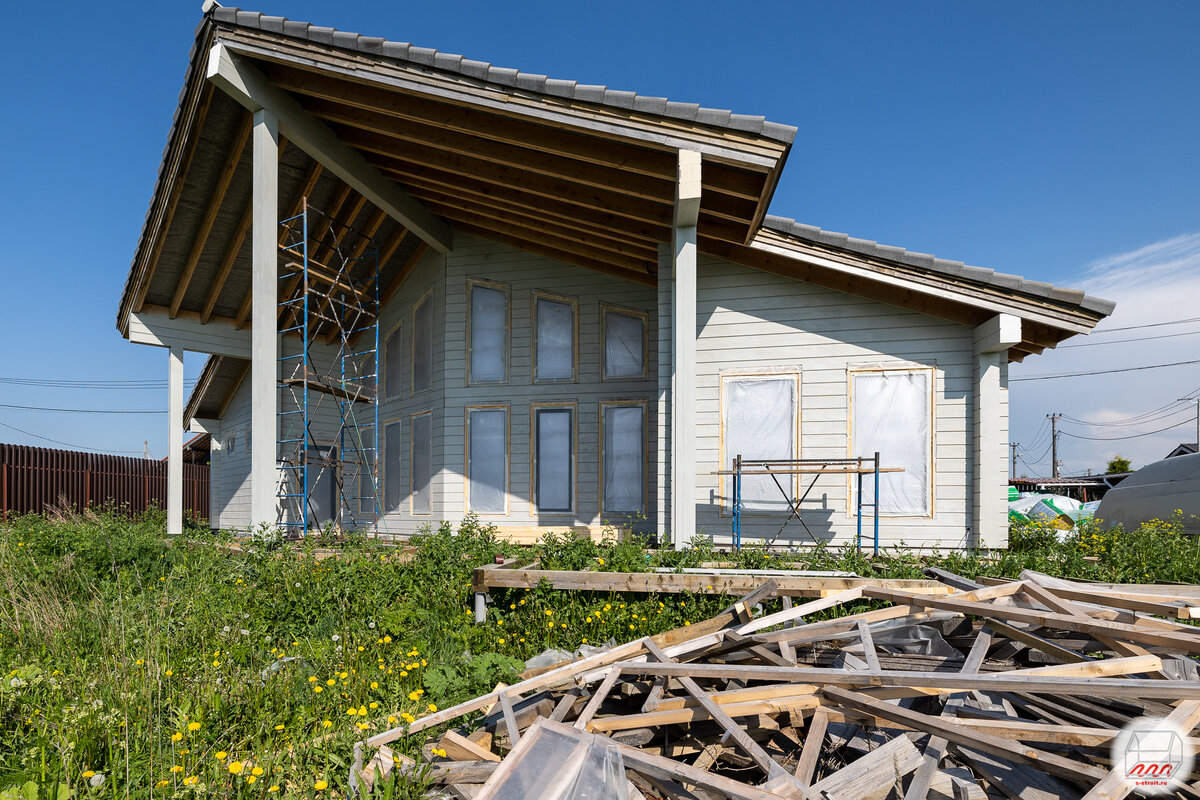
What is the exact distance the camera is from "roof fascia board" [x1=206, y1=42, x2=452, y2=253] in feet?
28.1

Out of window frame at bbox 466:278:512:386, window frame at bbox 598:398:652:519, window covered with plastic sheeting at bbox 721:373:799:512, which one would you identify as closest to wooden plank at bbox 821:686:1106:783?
window covered with plastic sheeting at bbox 721:373:799:512

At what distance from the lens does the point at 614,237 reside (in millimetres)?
9602

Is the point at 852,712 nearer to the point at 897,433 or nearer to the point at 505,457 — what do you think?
the point at 897,433

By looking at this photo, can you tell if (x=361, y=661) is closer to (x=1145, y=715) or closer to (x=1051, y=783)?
(x=1051, y=783)

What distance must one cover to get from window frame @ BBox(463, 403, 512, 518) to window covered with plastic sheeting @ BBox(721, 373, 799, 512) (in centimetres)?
417

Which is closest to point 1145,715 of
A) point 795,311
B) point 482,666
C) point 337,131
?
point 482,666

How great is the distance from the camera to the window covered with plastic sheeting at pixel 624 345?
11.1 meters

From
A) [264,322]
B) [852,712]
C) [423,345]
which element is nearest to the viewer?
[852,712]

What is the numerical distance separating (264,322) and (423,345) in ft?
12.3

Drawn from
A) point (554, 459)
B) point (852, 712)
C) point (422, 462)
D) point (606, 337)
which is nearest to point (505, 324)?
point (606, 337)

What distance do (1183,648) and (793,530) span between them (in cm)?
561

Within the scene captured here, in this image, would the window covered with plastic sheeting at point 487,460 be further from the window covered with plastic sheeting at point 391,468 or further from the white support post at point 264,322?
the white support post at point 264,322

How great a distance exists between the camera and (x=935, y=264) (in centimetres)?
787

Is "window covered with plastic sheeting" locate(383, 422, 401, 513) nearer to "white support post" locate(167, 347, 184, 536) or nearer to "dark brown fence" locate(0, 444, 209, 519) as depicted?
"white support post" locate(167, 347, 184, 536)
